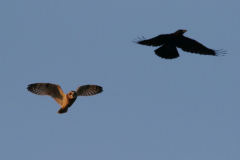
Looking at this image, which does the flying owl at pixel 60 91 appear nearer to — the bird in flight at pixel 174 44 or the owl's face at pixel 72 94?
the owl's face at pixel 72 94

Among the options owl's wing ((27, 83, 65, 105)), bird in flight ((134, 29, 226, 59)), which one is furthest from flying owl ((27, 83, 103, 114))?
bird in flight ((134, 29, 226, 59))

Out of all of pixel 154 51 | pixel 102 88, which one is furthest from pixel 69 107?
pixel 154 51

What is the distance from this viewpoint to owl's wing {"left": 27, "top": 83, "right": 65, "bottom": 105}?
12.2m

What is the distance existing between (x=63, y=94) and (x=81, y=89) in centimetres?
57

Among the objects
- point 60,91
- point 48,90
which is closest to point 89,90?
point 60,91

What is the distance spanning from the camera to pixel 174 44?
14.0 meters

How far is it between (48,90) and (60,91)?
1.35 feet

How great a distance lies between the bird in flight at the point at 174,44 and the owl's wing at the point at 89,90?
2431 millimetres

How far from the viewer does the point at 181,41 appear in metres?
14.0

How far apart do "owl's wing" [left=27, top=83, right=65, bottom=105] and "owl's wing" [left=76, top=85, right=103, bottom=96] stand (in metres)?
0.56

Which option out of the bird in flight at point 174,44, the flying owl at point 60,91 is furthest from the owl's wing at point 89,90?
the bird in flight at point 174,44

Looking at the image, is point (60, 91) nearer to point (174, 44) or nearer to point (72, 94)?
A: point (72, 94)

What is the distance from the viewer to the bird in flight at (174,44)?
13633 mm

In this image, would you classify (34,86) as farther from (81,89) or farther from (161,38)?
(161,38)
